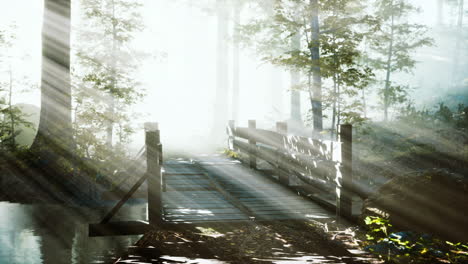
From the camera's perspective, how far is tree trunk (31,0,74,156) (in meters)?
14.6

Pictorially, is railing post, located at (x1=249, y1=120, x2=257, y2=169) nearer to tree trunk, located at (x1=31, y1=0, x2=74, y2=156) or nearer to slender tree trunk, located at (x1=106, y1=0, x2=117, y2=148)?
slender tree trunk, located at (x1=106, y1=0, x2=117, y2=148)

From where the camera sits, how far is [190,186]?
10438 mm

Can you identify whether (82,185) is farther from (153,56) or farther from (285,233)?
(285,233)

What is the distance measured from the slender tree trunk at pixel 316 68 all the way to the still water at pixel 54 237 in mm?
7073

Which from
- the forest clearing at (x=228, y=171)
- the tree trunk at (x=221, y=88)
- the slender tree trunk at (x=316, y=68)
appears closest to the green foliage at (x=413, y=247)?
the forest clearing at (x=228, y=171)

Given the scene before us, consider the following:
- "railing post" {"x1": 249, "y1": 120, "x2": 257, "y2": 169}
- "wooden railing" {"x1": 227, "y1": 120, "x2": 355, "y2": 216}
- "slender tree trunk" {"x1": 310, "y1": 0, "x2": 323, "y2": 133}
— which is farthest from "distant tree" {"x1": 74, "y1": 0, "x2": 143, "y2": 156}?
"slender tree trunk" {"x1": 310, "y1": 0, "x2": 323, "y2": 133}

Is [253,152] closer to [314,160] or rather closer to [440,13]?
[314,160]

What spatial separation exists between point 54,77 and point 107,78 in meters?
2.41

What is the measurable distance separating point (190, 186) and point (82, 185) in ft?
18.2

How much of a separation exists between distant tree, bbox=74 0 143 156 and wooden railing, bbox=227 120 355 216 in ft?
17.6

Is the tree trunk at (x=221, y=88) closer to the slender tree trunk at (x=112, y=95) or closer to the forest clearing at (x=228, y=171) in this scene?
the forest clearing at (x=228, y=171)

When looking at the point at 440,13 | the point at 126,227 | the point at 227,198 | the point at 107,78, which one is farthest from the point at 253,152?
the point at 440,13

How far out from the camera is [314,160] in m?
8.87

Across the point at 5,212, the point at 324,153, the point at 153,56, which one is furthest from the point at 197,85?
the point at 324,153
